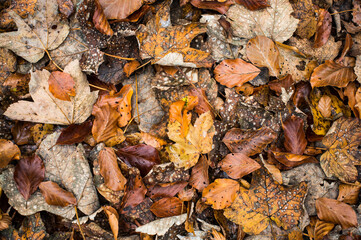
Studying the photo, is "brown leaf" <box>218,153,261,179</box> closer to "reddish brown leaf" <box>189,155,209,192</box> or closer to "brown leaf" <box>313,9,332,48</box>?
"reddish brown leaf" <box>189,155,209,192</box>

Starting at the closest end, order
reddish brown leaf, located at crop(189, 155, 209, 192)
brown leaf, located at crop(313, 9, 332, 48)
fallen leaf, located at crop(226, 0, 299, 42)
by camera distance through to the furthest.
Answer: reddish brown leaf, located at crop(189, 155, 209, 192), fallen leaf, located at crop(226, 0, 299, 42), brown leaf, located at crop(313, 9, 332, 48)

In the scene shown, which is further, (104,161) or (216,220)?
(216,220)

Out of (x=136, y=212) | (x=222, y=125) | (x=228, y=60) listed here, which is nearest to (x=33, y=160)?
(x=136, y=212)

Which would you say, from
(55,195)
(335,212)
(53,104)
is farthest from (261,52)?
(55,195)

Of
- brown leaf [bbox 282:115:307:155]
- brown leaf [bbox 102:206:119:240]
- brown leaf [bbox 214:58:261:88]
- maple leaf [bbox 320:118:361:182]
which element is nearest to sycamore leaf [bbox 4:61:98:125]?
brown leaf [bbox 102:206:119:240]

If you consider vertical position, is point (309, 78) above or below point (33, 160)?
above

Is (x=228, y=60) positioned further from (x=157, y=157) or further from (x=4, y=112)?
(x=4, y=112)

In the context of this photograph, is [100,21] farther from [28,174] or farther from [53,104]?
[28,174]
